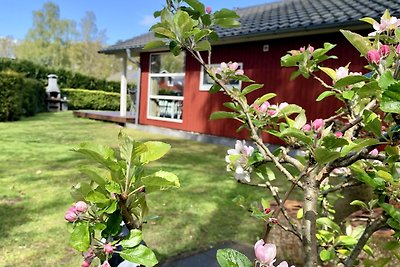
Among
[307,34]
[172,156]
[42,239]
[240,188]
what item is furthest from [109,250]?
[307,34]

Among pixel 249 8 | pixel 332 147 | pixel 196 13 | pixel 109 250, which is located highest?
pixel 249 8

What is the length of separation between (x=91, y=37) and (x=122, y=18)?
23.2ft

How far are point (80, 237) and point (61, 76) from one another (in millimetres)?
26075

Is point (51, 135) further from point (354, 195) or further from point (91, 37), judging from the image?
point (91, 37)

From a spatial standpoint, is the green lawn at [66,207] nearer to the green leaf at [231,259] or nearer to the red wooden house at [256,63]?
the green leaf at [231,259]

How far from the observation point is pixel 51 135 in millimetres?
9391

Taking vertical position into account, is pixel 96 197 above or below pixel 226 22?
below

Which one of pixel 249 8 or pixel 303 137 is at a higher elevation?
pixel 249 8

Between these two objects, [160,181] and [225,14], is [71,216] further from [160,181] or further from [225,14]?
[225,14]

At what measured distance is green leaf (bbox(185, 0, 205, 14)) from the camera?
49.9 inches

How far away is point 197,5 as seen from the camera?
1.29 m

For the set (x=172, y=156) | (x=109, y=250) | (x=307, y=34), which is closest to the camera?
(x=109, y=250)

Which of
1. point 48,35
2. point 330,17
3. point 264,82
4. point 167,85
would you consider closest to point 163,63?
point 167,85

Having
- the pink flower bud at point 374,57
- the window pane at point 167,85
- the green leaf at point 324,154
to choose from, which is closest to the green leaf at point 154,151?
the green leaf at point 324,154
